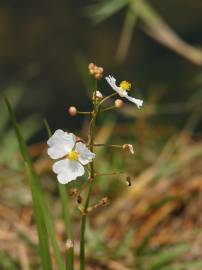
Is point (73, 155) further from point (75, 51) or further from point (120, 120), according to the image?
point (75, 51)

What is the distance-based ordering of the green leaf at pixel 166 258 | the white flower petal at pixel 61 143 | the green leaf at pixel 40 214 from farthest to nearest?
1. the green leaf at pixel 166 258
2. the green leaf at pixel 40 214
3. the white flower petal at pixel 61 143

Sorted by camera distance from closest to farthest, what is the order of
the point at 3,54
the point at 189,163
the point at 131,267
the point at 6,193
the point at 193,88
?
the point at 131,267 → the point at 6,193 → the point at 189,163 → the point at 193,88 → the point at 3,54

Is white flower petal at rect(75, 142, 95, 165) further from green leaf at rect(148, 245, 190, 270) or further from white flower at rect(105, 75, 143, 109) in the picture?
green leaf at rect(148, 245, 190, 270)

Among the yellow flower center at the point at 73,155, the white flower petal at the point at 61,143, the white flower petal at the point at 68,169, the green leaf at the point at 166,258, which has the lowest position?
the white flower petal at the point at 68,169

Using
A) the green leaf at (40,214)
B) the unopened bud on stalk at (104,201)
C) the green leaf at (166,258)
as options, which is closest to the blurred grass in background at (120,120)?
the green leaf at (166,258)

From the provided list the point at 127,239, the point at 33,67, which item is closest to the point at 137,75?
the point at 33,67

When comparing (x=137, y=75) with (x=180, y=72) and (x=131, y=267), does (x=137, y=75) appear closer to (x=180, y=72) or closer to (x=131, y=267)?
(x=180, y=72)

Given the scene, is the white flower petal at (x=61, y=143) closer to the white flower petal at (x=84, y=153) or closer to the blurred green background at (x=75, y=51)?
the white flower petal at (x=84, y=153)

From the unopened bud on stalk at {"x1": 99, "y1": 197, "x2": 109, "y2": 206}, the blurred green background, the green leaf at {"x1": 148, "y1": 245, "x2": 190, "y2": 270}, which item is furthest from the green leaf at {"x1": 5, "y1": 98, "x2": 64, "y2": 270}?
the blurred green background
